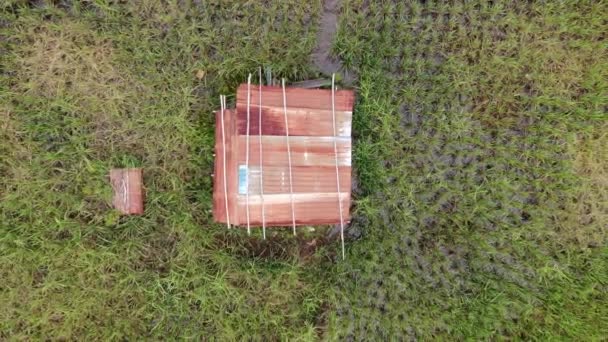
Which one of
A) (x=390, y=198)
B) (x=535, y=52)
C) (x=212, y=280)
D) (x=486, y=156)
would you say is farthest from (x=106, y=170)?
(x=535, y=52)

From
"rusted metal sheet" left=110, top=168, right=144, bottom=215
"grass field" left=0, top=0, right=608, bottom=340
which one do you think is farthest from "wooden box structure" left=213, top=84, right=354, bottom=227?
"rusted metal sheet" left=110, top=168, right=144, bottom=215

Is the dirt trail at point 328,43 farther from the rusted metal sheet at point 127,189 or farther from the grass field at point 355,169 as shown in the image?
the rusted metal sheet at point 127,189

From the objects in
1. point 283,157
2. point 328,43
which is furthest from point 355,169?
point 328,43

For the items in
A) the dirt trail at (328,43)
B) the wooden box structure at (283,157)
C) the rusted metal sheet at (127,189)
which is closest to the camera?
the wooden box structure at (283,157)

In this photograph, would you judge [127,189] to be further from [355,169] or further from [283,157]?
[355,169]

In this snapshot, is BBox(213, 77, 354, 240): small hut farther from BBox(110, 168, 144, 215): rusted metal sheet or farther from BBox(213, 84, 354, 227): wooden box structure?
BBox(110, 168, 144, 215): rusted metal sheet

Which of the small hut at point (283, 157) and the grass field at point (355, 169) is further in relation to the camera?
the grass field at point (355, 169)

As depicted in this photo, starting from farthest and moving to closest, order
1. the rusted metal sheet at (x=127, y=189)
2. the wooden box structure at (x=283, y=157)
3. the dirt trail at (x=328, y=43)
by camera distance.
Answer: the dirt trail at (x=328, y=43) < the rusted metal sheet at (x=127, y=189) < the wooden box structure at (x=283, y=157)

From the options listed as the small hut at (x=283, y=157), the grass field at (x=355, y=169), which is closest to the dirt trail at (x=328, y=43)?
the grass field at (x=355, y=169)
